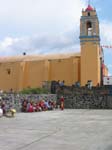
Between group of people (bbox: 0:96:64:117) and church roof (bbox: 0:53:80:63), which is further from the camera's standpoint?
church roof (bbox: 0:53:80:63)

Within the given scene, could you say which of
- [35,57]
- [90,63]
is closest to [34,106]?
[90,63]

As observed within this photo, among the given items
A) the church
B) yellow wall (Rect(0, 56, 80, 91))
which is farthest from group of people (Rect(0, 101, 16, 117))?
yellow wall (Rect(0, 56, 80, 91))

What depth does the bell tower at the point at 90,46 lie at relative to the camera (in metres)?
→ 40.3

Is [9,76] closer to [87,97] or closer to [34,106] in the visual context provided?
[87,97]

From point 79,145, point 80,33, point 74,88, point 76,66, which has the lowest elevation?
point 79,145

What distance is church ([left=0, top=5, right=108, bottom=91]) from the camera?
40531 mm

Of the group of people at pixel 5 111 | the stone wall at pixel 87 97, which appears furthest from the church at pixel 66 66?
the group of people at pixel 5 111

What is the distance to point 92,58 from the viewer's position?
133 ft

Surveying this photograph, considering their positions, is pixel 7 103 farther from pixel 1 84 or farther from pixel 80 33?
pixel 1 84

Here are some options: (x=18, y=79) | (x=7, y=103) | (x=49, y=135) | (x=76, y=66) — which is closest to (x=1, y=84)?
(x=18, y=79)

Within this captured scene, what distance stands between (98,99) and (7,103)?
11.5 metres

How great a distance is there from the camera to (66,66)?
43.1 metres

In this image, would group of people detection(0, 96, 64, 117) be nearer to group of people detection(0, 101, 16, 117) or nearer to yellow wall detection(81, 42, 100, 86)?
group of people detection(0, 101, 16, 117)

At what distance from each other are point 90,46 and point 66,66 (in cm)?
391
